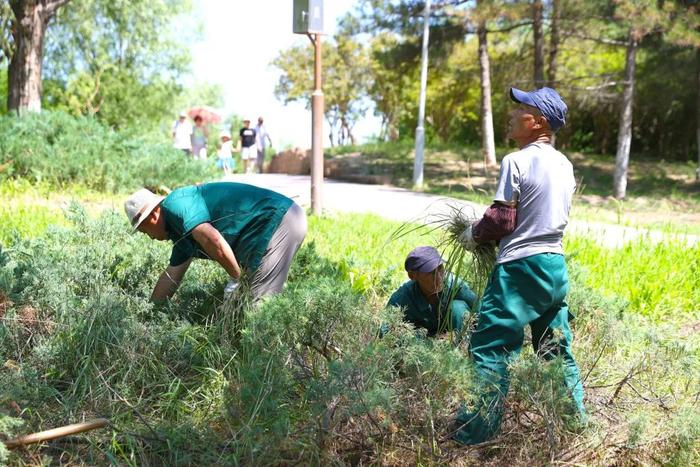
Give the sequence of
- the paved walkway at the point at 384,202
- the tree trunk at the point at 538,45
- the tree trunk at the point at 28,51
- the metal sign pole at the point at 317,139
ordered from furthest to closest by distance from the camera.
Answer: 1. the tree trunk at the point at 538,45
2. the tree trunk at the point at 28,51
3. the paved walkway at the point at 384,202
4. the metal sign pole at the point at 317,139

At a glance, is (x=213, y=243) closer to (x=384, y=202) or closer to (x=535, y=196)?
(x=535, y=196)

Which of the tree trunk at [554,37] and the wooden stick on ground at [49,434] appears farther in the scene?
the tree trunk at [554,37]

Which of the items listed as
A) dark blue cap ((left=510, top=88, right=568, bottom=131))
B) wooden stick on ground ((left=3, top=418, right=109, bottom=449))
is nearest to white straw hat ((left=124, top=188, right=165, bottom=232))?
wooden stick on ground ((left=3, top=418, right=109, bottom=449))

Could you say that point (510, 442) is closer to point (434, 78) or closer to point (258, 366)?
point (258, 366)

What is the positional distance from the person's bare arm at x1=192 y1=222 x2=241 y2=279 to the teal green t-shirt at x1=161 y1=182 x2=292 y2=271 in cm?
14

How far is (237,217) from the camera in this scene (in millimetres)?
4305

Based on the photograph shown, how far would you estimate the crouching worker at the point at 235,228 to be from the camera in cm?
410

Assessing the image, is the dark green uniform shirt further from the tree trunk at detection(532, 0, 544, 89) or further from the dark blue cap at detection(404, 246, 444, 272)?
the tree trunk at detection(532, 0, 544, 89)

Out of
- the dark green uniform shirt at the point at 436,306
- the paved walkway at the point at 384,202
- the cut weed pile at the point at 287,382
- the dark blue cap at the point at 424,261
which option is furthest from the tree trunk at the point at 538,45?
the dark blue cap at the point at 424,261

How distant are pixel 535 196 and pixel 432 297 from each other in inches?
47.1

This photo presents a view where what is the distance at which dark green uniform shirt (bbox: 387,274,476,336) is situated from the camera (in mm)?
4332

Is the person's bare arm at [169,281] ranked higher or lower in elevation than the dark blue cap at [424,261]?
lower

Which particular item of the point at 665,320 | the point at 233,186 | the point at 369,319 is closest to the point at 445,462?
the point at 369,319

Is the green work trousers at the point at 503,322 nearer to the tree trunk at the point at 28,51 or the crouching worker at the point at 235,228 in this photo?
the crouching worker at the point at 235,228
